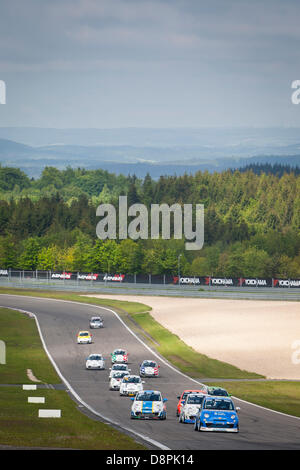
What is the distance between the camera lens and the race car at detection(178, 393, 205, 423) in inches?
1430

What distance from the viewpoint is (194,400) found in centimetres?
3684

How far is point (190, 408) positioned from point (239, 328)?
5598 centimetres

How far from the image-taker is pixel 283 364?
221ft

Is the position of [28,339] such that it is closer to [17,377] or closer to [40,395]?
[17,377]

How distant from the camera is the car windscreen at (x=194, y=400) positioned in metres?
36.7

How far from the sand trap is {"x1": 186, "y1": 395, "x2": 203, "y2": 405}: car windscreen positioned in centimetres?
2578

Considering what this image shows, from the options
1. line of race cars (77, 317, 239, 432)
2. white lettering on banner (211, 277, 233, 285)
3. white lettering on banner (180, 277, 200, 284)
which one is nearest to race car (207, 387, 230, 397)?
line of race cars (77, 317, 239, 432)

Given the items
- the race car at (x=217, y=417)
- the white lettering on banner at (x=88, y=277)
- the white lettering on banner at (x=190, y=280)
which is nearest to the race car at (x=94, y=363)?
the race car at (x=217, y=417)

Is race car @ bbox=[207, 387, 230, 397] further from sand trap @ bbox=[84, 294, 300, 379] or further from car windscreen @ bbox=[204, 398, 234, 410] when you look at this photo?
sand trap @ bbox=[84, 294, 300, 379]

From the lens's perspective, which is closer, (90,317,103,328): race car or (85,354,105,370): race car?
(85,354,105,370): race car

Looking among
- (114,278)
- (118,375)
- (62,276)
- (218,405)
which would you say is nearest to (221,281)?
(114,278)

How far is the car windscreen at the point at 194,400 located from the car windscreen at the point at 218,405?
3269 millimetres
